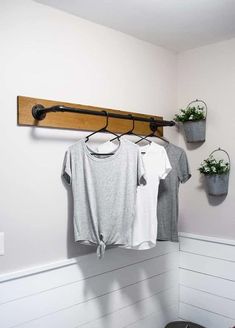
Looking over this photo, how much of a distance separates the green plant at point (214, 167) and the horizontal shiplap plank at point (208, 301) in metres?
0.85

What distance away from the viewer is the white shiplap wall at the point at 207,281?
2209mm

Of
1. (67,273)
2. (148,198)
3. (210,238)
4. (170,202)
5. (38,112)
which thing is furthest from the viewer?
(210,238)

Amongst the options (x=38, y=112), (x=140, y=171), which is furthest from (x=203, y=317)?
(x=38, y=112)

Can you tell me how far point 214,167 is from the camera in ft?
7.09

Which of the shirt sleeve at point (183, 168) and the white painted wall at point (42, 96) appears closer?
the white painted wall at point (42, 96)

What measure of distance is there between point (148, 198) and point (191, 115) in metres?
0.73

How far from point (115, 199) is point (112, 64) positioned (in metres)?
0.85

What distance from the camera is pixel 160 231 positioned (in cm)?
211

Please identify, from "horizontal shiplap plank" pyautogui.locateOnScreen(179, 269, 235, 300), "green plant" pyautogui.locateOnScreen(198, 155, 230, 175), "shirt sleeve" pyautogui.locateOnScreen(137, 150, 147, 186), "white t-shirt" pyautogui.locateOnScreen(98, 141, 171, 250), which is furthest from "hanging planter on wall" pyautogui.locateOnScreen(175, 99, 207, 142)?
"horizontal shiplap plank" pyautogui.locateOnScreen(179, 269, 235, 300)

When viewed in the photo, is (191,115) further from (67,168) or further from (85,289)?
(85,289)

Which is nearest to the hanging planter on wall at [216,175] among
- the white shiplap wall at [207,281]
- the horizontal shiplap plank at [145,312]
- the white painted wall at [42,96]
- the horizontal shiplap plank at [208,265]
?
the white shiplap wall at [207,281]

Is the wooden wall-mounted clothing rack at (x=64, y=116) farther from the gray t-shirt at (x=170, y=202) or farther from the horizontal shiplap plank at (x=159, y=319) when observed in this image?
the horizontal shiplap plank at (x=159, y=319)

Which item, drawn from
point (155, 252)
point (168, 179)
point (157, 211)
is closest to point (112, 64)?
point (168, 179)

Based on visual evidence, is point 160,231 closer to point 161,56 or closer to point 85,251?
point 85,251
